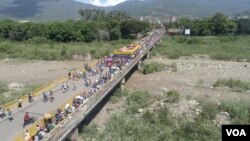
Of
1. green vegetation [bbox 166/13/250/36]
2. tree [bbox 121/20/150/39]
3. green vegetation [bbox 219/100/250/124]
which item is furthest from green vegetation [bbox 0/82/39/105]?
green vegetation [bbox 166/13/250/36]

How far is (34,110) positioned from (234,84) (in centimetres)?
2418

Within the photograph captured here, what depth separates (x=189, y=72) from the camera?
54312mm

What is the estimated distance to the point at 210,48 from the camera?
8056cm

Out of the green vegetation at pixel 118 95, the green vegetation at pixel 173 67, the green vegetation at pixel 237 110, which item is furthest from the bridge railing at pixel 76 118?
the green vegetation at pixel 173 67

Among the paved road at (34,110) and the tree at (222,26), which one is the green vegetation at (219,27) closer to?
the tree at (222,26)

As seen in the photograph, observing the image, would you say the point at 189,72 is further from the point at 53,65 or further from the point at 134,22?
the point at 134,22

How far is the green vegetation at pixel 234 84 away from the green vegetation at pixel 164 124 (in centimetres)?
879

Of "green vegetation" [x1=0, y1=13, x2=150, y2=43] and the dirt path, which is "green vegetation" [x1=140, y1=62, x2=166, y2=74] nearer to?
the dirt path

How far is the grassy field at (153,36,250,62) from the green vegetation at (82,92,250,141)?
35399 millimetres

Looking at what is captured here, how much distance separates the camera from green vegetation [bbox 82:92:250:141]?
2750 cm

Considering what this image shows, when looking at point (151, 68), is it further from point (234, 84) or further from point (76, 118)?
point (76, 118)

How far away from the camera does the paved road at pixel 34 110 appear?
2385cm

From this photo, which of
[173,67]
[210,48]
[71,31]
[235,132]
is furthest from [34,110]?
[71,31]

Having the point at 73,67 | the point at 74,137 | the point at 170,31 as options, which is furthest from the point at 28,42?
the point at 74,137
